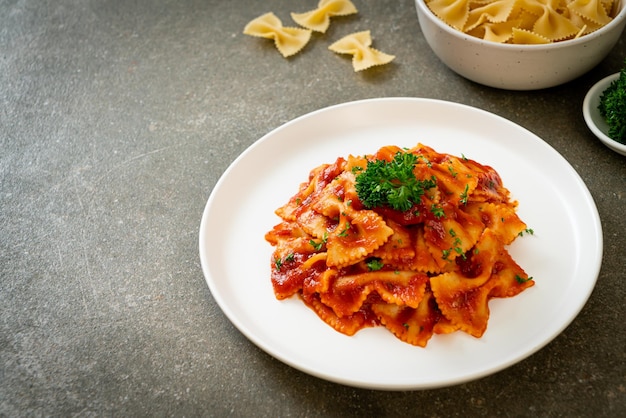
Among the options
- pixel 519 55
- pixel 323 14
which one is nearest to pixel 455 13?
pixel 519 55

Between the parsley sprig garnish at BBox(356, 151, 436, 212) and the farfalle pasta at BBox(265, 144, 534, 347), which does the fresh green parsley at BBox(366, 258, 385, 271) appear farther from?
the parsley sprig garnish at BBox(356, 151, 436, 212)

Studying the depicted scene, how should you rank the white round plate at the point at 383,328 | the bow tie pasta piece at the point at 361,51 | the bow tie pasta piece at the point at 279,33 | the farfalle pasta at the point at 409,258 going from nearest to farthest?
the white round plate at the point at 383,328
the farfalle pasta at the point at 409,258
the bow tie pasta piece at the point at 361,51
the bow tie pasta piece at the point at 279,33

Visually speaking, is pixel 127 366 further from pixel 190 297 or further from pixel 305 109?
pixel 305 109

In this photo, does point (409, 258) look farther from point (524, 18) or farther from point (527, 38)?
point (524, 18)

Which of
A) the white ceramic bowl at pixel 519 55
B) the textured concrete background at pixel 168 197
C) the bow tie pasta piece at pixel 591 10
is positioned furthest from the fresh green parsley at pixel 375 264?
the bow tie pasta piece at pixel 591 10

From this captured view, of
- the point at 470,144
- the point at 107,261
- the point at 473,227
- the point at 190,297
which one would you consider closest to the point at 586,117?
the point at 470,144

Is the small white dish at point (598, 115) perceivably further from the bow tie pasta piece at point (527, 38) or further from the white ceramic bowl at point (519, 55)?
the bow tie pasta piece at point (527, 38)

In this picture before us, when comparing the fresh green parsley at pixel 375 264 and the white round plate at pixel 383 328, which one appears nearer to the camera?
the white round plate at pixel 383 328
